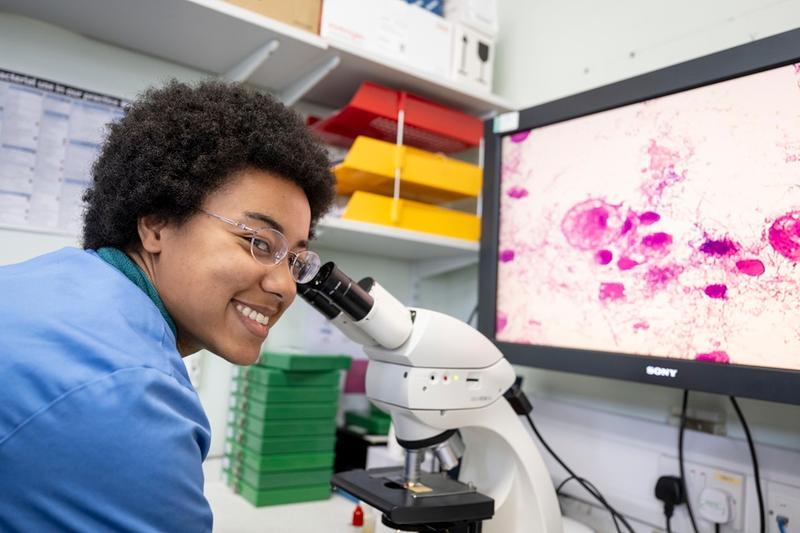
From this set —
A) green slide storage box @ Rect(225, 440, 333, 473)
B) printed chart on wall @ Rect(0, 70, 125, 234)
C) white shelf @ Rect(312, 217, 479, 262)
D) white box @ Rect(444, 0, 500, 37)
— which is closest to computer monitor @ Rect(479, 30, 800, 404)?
white shelf @ Rect(312, 217, 479, 262)

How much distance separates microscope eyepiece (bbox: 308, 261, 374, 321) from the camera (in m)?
0.77

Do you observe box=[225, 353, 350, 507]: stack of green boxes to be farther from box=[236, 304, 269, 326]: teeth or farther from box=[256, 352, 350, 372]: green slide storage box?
box=[236, 304, 269, 326]: teeth

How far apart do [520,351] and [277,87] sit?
0.86m

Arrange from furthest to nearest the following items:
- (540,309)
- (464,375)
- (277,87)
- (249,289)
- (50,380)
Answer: (277,87), (540,309), (464,375), (249,289), (50,380)

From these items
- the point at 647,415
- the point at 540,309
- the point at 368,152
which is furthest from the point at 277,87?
the point at 647,415

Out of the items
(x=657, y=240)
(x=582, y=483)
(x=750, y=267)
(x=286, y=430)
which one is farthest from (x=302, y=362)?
(x=750, y=267)

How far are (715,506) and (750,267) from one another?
1.41 feet

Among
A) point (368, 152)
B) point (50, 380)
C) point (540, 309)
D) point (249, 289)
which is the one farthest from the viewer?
point (368, 152)

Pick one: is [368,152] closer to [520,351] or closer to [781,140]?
[520,351]

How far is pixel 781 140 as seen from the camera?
2.72ft

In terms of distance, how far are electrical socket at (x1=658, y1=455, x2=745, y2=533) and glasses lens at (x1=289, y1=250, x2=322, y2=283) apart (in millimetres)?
759

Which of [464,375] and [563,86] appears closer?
[464,375]

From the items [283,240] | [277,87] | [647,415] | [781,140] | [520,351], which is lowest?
[647,415]

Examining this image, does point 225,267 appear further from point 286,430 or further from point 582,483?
point 582,483
